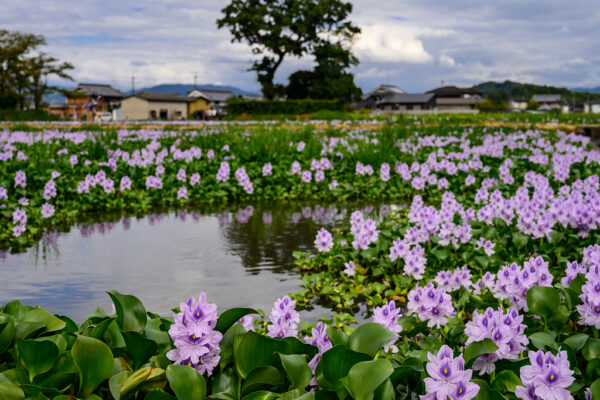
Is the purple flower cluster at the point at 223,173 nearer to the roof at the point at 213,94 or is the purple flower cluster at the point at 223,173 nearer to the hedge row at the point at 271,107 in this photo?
the hedge row at the point at 271,107

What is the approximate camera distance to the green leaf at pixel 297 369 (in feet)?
6.25

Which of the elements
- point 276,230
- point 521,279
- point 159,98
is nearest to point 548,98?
point 159,98

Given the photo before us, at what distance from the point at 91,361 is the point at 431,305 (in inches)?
62.7

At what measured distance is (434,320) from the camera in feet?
9.16

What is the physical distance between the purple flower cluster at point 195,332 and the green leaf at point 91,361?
0.71 ft

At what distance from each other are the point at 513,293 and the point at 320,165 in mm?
6860

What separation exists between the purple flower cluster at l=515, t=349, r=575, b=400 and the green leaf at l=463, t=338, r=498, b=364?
5.5 inches

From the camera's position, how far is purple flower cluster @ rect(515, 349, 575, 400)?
1.80 meters

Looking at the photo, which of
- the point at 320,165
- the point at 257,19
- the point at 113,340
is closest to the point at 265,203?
the point at 320,165

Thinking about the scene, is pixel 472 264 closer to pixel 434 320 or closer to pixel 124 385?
pixel 434 320

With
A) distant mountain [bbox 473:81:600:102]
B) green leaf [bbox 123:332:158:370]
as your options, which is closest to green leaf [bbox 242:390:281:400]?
green leaf [bbox 123:332:158:370]

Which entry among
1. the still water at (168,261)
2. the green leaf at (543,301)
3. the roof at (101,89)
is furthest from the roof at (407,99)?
the green leaf at (543,301)

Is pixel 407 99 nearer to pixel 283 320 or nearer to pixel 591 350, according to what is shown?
pixel 591 350

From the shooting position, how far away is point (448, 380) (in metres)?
1.78
